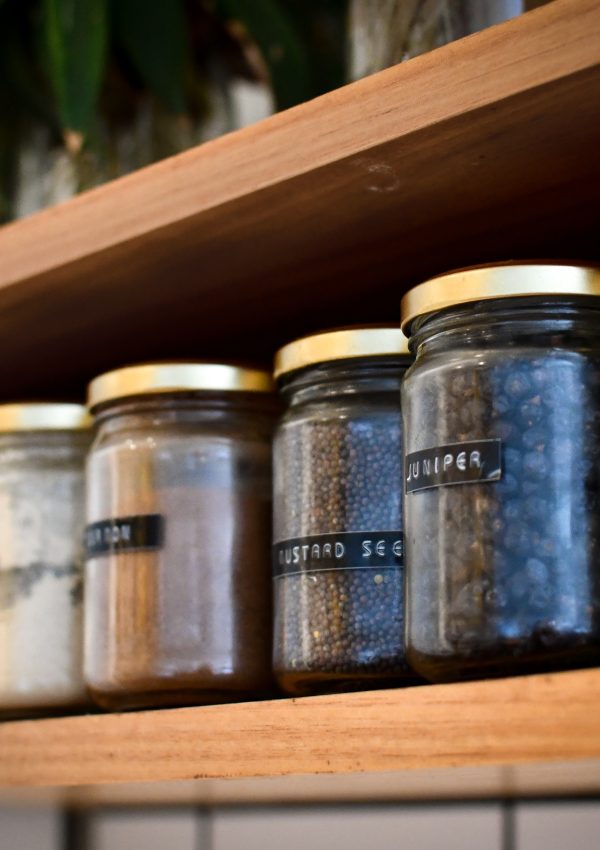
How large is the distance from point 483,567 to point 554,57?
237 millimetres

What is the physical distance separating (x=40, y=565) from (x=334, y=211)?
34 cm

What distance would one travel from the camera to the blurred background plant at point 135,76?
40.9 inches

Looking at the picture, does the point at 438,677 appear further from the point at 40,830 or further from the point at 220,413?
the point at 40,830

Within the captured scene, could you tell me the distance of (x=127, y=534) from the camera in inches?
32.1

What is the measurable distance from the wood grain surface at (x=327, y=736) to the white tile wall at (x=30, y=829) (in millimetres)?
489

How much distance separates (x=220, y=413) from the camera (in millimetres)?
854

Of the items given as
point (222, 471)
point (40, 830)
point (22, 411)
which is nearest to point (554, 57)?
point (222, 471)

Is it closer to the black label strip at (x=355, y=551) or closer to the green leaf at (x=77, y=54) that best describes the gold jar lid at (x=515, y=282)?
the black label strip at (x=355, y=551)

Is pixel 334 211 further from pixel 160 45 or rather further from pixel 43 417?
pixel 160 45

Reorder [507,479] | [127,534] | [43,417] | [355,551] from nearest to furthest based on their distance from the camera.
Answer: [507,479] → [355,551] → [127,534] → [43,417]

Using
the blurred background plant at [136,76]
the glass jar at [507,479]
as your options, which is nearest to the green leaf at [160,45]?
the blurred background plant at [136,76]

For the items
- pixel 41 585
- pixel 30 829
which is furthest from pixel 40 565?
pixel 30 829

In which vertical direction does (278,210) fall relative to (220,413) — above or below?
above

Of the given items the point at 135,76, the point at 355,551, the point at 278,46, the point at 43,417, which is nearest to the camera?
the point at 355,551
